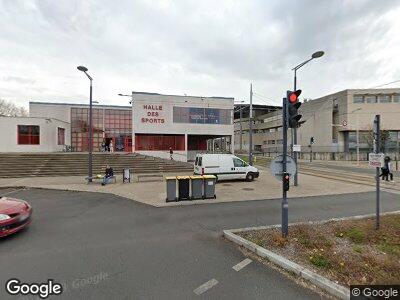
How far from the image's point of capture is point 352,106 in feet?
142

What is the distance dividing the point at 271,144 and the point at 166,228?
60.3 metres

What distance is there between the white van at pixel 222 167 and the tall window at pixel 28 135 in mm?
21053

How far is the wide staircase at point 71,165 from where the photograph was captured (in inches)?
720

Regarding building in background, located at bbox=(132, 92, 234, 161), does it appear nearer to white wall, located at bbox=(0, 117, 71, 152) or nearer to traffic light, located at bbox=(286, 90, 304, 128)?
white wall, located at bbox=(0, 117, 71, 152)

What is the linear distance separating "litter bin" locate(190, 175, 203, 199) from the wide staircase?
35.3 feet

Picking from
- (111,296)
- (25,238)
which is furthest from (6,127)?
(111,296)

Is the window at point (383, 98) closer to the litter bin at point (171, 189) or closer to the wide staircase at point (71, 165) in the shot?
the wide staircase at point (71, 165)

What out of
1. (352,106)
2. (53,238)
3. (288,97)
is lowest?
(53,238)

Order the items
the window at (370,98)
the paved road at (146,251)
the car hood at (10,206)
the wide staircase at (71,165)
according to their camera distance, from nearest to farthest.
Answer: the paved road at (146,251), the car hood at (10,206), the wide staircase at (71,165), the window at (370,98)

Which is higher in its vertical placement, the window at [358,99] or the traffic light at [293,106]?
the window at [358,99]

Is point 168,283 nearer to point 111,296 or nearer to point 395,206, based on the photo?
point 111,296

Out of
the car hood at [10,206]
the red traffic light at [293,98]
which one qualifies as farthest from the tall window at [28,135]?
the red traffic light at [293,98]

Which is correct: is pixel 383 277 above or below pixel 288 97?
below

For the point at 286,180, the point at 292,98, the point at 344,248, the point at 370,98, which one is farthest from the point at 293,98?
the point at 370,98
